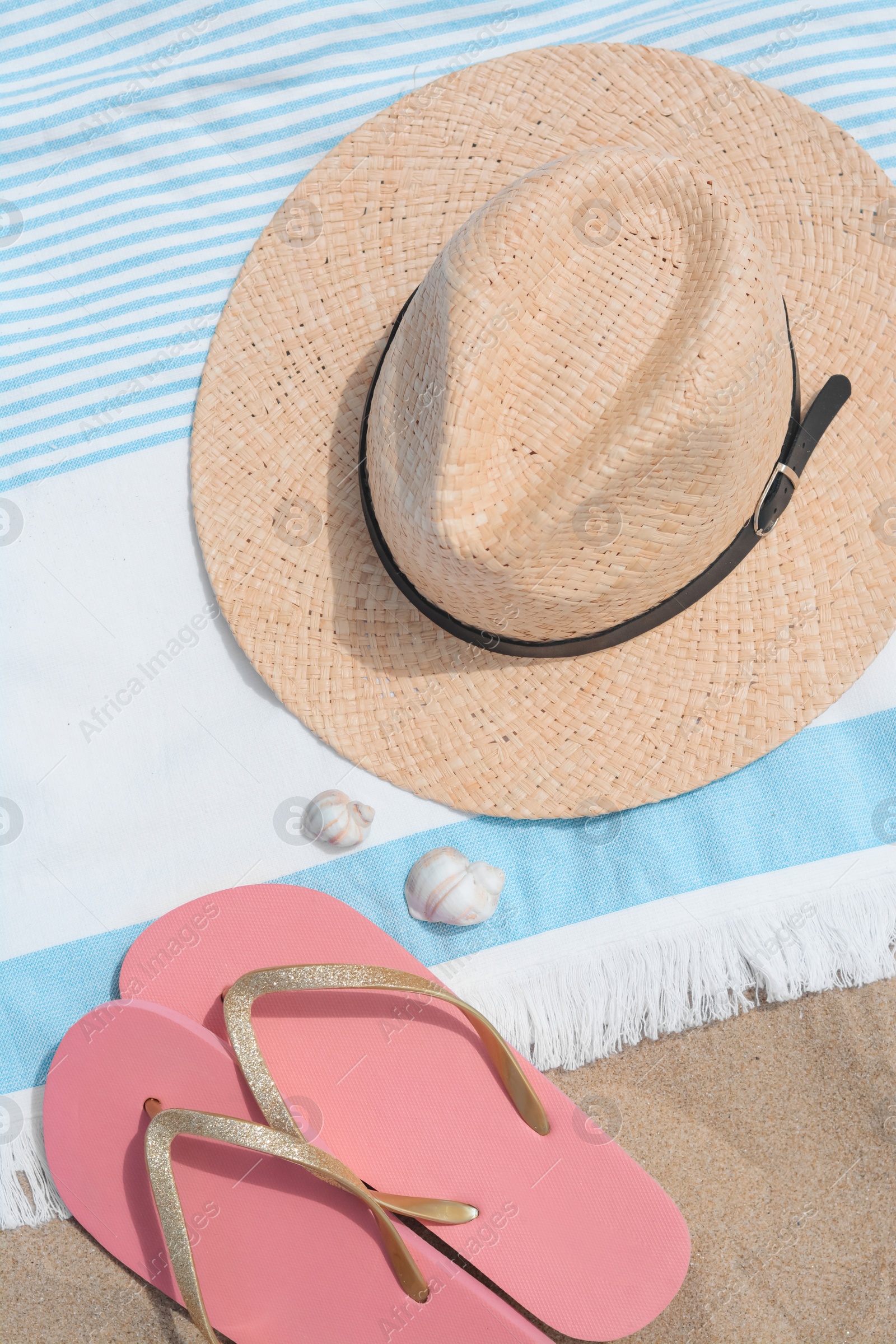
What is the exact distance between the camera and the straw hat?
30.5 inches

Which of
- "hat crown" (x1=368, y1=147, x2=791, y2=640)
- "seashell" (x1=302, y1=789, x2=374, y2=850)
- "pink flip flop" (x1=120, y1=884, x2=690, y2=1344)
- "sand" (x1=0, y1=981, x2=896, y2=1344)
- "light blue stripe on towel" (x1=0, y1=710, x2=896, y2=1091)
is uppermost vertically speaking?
"hat crown" (x1=368, y1=147, x2=791, y2=640)

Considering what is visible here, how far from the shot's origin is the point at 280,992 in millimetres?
972

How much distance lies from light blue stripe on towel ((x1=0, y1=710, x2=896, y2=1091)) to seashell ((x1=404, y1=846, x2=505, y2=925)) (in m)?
0.03

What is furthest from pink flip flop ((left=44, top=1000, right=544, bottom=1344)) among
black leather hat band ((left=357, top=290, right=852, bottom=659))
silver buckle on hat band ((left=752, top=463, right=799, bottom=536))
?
silver buckle on hat band ((left=752, top=463, right=799, bottom=536))

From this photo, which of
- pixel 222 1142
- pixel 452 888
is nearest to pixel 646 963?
pixel 452 888

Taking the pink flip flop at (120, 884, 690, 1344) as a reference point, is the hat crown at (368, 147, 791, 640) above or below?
above

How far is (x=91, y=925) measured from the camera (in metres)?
1.11

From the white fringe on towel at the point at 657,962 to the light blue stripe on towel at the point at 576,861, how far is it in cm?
3

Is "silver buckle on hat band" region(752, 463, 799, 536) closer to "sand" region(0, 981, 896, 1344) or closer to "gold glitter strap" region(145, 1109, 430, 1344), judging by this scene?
"sand" region(0, 981, 896, 1344)

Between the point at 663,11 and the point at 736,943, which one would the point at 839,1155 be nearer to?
the point at 736,943

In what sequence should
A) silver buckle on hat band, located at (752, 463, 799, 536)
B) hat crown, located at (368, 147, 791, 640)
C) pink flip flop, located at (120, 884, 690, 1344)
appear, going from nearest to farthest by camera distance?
hat crown, located at (368, 147, 791, 640) → silver buckle on hat band, located at (752, 463, 799, 536) → pink flip flop, located at (120, 884, 690, 1344)

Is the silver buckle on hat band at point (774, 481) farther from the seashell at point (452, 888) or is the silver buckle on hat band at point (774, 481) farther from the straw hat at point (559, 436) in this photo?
the seashell at point (452, 888)

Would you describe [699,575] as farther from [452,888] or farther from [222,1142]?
[222,1142]

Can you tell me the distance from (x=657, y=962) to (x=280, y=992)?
0.46m
